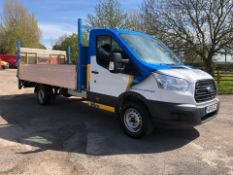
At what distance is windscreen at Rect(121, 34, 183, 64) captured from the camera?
560 centimetres

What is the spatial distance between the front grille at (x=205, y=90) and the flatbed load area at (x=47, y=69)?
3.26 metres

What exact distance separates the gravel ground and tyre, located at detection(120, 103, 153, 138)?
18 cm

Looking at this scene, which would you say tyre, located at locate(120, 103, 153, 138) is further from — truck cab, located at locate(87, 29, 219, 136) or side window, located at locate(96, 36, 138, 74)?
side window, located at locate(96, 36, 138, 74)

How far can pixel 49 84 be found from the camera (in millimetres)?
8445

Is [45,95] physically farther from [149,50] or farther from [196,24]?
[196,24]

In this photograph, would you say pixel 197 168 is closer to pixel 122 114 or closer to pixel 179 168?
pixel 179 168

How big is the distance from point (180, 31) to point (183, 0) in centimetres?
196

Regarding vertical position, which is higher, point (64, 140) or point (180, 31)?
point (180, 31)

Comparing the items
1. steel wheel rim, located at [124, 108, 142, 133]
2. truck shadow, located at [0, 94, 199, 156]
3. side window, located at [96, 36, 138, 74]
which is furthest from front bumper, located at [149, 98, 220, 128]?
side window, located at [96, 36, 138, 74]

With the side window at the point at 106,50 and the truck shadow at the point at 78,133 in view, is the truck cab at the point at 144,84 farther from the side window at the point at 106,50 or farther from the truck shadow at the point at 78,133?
the truck shadow at the point at 78,133

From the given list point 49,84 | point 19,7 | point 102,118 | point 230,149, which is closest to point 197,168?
point 230,149

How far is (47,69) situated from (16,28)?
4110 cm

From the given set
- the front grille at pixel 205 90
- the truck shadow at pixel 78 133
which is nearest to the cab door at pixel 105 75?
the truck shadow at pixel 78 133

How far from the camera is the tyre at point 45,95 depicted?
9062mm
